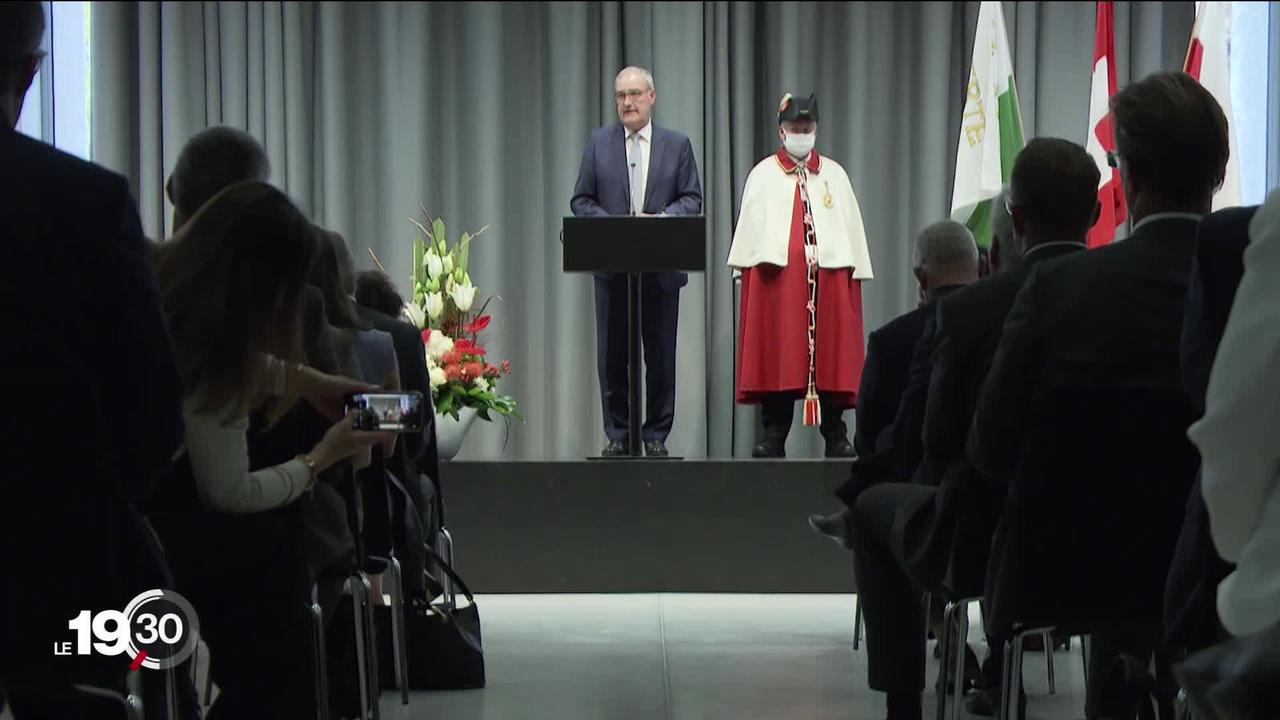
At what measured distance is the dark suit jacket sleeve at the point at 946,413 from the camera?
8.73ft

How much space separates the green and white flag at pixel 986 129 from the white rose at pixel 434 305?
2.26 meters

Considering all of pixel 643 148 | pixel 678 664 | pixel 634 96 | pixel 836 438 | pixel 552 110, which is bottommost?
pixel 678 664

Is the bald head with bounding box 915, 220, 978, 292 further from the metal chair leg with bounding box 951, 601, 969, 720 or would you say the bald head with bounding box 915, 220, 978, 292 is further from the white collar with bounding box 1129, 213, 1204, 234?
the white collar with bounding box 1129, 213, 1204, 234

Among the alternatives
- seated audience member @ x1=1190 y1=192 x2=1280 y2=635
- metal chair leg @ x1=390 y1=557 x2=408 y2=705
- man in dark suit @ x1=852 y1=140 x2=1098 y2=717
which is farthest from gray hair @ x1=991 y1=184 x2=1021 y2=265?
seated audience member @ x1=1190 y1=192 x2=1280 y2=635

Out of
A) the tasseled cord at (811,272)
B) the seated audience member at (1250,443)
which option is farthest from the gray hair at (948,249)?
the tasseled cord at (811,272)

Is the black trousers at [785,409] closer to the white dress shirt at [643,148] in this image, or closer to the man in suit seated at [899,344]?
the white dress shirt at [643,148]

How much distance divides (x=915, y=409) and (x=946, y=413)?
47 centimetres

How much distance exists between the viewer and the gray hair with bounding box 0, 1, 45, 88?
1.69 m

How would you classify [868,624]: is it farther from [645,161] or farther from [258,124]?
[258,124]

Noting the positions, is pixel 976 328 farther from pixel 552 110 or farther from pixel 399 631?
pixel 552 110

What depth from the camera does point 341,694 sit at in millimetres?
3170

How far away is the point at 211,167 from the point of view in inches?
101

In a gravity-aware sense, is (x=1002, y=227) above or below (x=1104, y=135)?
below

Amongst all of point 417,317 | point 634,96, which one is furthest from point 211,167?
point 634,96
